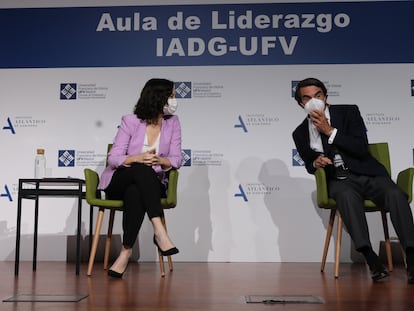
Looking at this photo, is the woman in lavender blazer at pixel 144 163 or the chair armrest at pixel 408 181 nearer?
the woman in lavender blazer at pixel 144 163

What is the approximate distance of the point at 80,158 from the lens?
4.30 m

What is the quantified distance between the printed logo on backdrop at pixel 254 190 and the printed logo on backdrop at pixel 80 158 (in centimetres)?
107

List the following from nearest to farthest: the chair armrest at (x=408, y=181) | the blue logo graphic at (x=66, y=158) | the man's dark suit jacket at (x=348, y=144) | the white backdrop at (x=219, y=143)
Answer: the man's dark suit jacket at (x=348, y=144)
the chair armrest at (x=408, y=181)
the white backdrop at (x=219, y=143)
the blue logo graphic at (x=66, y=158)

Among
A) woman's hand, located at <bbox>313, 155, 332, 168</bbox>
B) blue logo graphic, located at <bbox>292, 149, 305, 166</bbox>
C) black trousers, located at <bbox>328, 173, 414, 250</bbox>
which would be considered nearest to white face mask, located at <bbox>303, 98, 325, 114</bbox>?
woman's hand, located at <bbox>313, 155, 332, 168</bbox>

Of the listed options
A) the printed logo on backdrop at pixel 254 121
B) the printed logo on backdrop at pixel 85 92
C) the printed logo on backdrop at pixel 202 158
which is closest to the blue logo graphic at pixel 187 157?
the printed logo on backdrop at pixel 202 158

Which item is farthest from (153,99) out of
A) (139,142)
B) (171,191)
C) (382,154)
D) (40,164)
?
(382,154)

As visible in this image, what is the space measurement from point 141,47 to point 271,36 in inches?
40.0

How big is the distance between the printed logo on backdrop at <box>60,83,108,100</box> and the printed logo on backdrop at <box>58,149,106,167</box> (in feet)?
1.38

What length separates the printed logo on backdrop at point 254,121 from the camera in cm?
427

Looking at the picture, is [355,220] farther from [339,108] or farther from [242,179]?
[242,179]

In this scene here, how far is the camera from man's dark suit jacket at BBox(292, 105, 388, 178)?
3.10 metres

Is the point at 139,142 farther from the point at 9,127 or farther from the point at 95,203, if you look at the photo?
the point at 9,127

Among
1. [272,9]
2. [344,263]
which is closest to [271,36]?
[272,9]

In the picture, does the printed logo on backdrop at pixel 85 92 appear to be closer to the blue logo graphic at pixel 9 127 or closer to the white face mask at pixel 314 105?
the blue logo graphic at pixel 9 127
